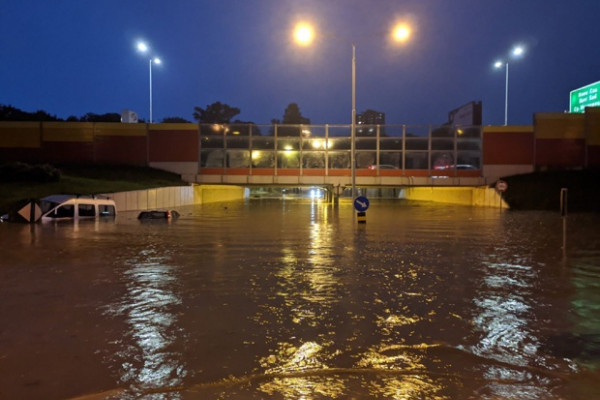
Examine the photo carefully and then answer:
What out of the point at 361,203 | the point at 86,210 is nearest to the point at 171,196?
the point at 86,210

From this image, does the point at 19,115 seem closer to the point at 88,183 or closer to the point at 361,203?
the point at 88,183

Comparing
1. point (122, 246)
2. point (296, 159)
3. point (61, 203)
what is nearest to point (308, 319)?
point (122, 246)

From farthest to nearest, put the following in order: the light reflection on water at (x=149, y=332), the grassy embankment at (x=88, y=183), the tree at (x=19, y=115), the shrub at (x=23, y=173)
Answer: the tree at (x=19, y=115), the shrub at (x=23, y=173), the grassy embankment at (x=88, y=183), the light reflection on water at (x=149, y=332)

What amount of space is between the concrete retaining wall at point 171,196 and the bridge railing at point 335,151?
11.1 ft

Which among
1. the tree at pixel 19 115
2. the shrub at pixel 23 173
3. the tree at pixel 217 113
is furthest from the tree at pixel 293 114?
the shrub at pixel 23 173

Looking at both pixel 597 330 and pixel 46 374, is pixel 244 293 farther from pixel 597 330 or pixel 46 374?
pixel 597 330

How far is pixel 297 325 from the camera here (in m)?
7.00

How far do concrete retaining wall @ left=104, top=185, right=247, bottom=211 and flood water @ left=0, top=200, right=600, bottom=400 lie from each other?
18.9 meters

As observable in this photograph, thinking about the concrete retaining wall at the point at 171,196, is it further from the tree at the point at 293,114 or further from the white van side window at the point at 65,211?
the tree at the point at 293,114

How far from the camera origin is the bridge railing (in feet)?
162

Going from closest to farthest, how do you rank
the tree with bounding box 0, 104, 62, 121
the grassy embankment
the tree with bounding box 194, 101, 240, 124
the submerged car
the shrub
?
the submerged car
the grassy embankment
the shrub
the tree with bounding box 0, 104, 62, 121
the tree with bounding box 194, 101, 240, 124

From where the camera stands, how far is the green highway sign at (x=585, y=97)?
52.7 meters

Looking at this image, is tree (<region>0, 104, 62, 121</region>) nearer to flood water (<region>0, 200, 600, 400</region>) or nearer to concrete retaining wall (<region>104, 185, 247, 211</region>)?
concrete retaining wall (<region>104, 185, 247, 211</region>)

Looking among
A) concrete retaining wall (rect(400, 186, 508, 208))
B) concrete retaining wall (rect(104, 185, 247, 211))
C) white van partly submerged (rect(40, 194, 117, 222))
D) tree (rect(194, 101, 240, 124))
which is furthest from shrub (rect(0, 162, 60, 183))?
tree (rect(194, 101, 240, 124))
